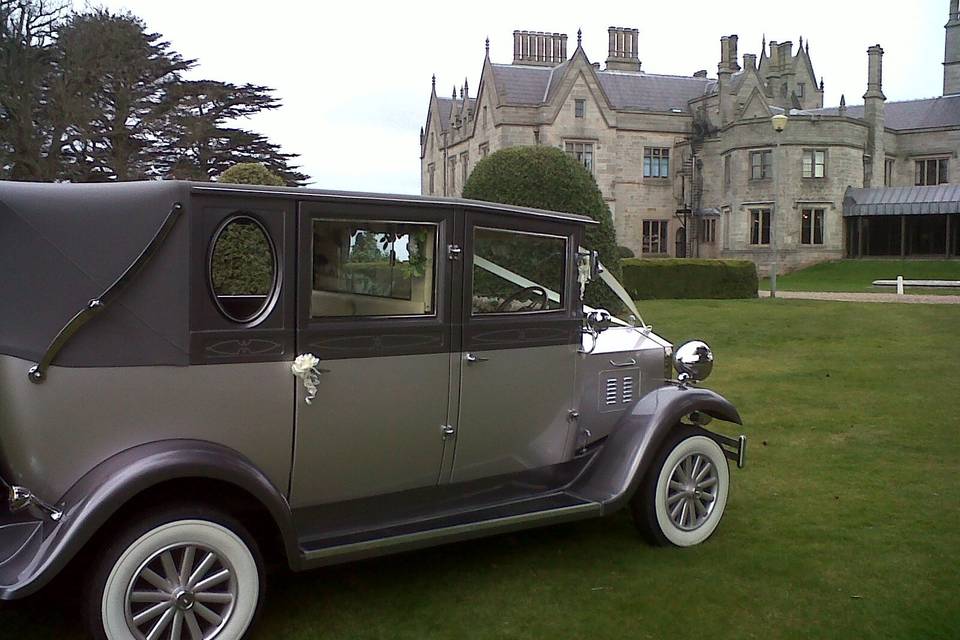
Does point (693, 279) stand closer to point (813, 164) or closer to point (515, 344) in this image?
point (813, 164)

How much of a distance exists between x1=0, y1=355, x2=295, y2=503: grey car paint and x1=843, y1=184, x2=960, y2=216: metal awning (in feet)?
155

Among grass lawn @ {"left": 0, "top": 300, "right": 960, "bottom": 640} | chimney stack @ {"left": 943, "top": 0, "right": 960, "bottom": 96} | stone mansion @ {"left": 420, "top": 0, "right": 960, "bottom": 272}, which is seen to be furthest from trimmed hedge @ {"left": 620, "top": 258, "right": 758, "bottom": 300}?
chimney stack @ {"left": 943, "top": 0, "right": 960, "bottom": 96}

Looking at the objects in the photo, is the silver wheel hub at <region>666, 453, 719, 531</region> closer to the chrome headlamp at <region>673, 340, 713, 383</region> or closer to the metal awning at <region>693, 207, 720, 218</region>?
the chrome headlamp at <region>673, 340, 713, 383</region>

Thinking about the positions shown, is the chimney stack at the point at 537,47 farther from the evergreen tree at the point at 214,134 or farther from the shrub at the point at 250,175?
the shrub at the point at 250,175

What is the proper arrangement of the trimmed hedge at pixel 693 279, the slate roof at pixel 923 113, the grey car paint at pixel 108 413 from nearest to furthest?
the grey car paint at pixel 108 413 < the trimmed hedge at pixel 693 279 < the slate roof at pixel 923 113

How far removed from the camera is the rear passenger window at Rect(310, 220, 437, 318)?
4.13 metres

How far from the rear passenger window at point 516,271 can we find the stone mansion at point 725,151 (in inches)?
1654

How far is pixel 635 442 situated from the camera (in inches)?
206

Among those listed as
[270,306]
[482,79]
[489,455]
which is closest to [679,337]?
[489,455]

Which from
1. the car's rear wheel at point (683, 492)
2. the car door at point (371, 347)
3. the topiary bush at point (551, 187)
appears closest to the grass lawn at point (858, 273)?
the topiary bush at point (551, 187)

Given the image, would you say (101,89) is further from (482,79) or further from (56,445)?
(56,445)

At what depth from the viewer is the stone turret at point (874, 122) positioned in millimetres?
48031

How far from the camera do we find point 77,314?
139 inches

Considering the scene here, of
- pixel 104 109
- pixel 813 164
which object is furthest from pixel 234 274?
pixel 813 164
